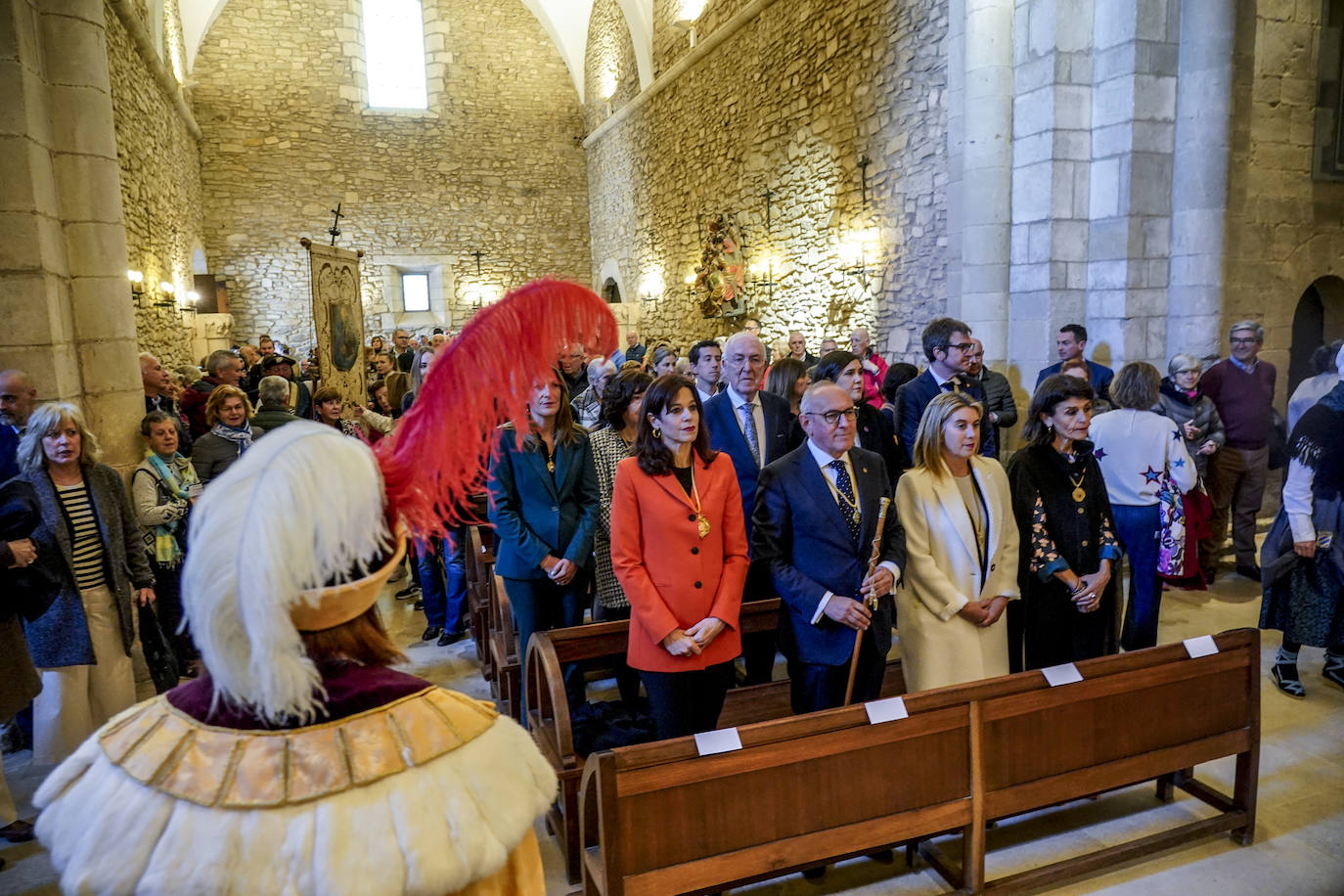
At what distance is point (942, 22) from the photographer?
22.5 ft

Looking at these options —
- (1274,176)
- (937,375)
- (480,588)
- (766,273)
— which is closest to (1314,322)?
(1274,176)

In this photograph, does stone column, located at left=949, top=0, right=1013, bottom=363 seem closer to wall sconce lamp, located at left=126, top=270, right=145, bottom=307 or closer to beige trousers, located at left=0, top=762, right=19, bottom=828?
beige trousers, located at left=0, top=762, right=19, bottom=828

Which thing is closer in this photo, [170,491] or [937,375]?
[170,491]

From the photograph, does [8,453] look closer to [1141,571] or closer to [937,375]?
[937,375]

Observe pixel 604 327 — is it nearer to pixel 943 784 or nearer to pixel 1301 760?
pixel 943 784

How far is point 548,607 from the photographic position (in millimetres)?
3250

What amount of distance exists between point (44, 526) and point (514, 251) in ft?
47.2

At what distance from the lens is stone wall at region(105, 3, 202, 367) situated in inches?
316

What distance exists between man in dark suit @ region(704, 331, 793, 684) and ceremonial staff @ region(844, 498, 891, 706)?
940mm

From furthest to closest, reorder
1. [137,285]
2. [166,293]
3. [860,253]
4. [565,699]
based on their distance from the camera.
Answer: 1. [166,293]
2. [860,253]
3. [137,285]
4. [565,699]

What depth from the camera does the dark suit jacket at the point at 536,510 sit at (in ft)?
10.3

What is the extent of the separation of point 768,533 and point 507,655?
1377mm

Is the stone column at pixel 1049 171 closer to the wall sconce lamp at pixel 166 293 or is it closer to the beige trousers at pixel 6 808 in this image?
the beige trousers at pixel 6 808

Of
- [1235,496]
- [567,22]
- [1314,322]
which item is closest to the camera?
[1235,496]
